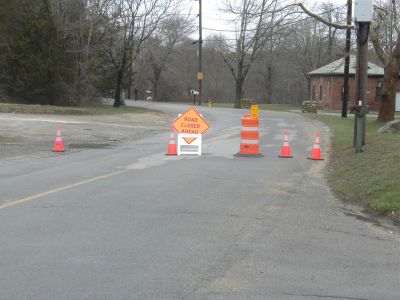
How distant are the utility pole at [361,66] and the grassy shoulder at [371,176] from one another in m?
0.56

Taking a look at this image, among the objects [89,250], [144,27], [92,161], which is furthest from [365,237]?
[144,27]

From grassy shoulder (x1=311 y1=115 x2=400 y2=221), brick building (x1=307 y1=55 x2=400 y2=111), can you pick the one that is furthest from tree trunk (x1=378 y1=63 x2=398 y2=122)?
brick building (x1=307 y1=55 x2=400 y2=111)

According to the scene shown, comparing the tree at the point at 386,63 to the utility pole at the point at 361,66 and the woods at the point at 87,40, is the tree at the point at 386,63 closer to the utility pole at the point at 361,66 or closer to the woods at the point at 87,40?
the woods at the point at 87,40

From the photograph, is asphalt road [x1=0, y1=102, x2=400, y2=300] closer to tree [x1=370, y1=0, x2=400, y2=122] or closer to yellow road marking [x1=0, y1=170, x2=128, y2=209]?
yellow road marking [x1=0, y1=170, x2=128, y2=209]

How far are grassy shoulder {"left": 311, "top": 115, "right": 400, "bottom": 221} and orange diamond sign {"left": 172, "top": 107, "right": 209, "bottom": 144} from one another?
3.77m

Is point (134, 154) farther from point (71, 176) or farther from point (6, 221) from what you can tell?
point (6, 221)

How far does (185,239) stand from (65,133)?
17466mm

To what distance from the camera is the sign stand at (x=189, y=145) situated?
51.9 ft

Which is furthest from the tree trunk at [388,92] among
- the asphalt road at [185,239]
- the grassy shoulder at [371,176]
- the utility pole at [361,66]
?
the asphalt road at [185,239]

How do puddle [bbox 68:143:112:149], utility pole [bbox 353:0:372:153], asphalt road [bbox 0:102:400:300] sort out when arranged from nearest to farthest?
1. asphalt road [bbox 0:102:400:300]
2. utility pole [bbox 353:0:372:153]
3. puddle [bbox 68:143:112:149]

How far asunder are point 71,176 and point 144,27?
34.4 metres

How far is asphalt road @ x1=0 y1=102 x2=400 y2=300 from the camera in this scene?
16.8 feet

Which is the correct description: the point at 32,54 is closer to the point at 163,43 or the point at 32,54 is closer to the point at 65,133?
the point at 65,133

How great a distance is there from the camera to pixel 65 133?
23.2 m
